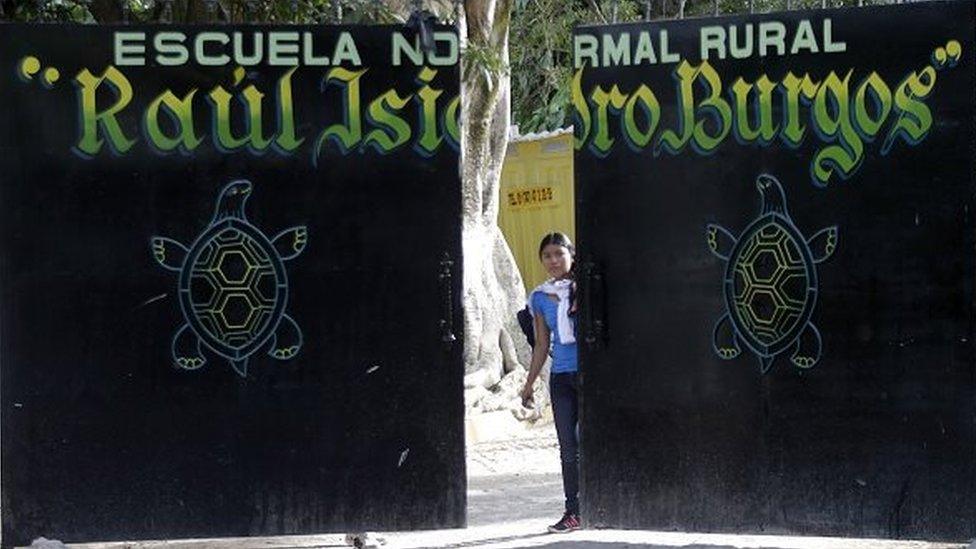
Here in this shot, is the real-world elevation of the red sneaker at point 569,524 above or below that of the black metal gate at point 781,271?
below

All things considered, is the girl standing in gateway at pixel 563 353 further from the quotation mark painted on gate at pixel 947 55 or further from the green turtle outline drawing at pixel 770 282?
the quotation mark painted on gate at pixel 947 55

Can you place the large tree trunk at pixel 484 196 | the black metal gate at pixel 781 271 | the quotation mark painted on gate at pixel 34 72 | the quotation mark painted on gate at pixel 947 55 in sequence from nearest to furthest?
the quotation mark painted on gate at pixel 947 55
the black metal gate at pixel 781 271
the quotation mark painted on gate at pixel 34 72
the large tree trunk at pixel 484 196

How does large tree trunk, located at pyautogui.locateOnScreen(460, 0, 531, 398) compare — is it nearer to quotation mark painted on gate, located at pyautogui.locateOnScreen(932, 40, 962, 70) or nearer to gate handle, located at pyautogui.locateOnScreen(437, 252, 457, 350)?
gate handle, located at pyautogui.locateOnScreen(437, 252, 457, 350)

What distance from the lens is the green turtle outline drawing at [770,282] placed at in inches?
279

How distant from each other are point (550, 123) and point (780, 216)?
1370cm

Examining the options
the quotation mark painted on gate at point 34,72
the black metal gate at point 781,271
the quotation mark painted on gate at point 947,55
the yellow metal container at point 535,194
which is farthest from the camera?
the yellow metal container at point 535,194

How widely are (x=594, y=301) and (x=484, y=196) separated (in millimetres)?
5891

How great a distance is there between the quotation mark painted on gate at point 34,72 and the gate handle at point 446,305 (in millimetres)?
1949

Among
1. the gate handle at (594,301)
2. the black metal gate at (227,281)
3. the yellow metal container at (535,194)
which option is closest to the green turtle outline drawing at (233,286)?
the black metal gate at (227,281)

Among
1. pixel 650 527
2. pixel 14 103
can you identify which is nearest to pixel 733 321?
pixel 650 527

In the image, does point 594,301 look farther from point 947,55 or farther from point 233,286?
point 947,55

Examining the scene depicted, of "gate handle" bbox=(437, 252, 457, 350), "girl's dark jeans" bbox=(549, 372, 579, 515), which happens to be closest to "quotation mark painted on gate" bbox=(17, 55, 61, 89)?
"gate handle" bbox=(437, 252, 457, 350)

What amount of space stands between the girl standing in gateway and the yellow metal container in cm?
804

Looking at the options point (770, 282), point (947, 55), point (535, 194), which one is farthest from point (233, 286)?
point (535, 194)
